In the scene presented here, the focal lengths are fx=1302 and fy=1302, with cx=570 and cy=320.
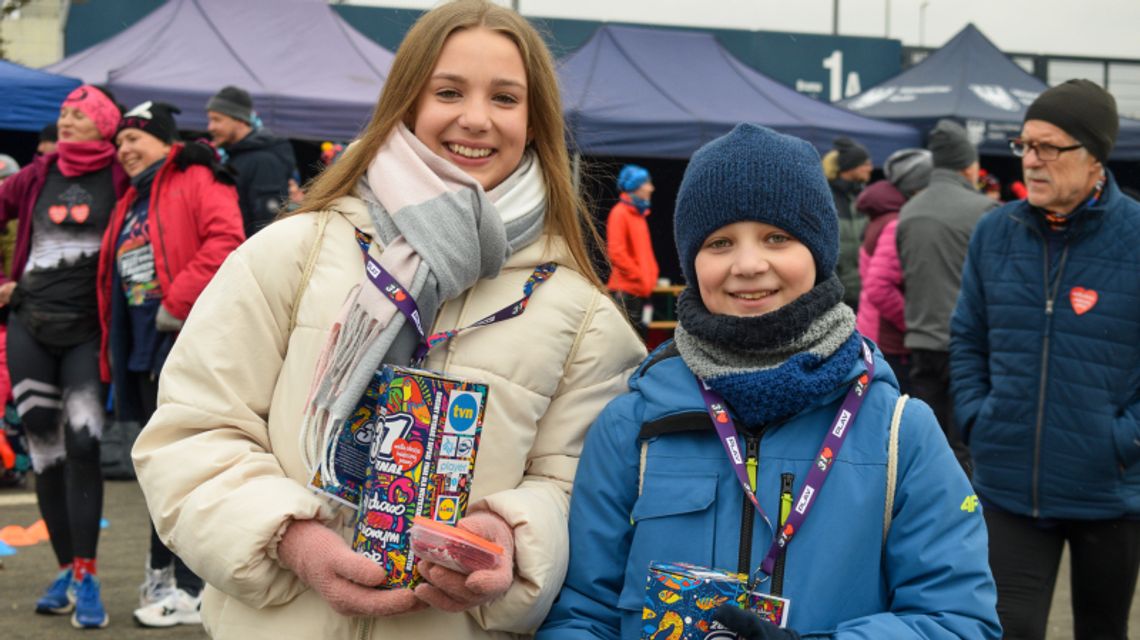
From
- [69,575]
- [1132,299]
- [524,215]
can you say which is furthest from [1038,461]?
[69,575]

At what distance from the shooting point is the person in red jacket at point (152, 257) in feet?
17.6

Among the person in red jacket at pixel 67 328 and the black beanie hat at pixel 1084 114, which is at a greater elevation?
the black beanie hat at pixel 1084 114

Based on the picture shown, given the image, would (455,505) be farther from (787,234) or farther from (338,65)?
(338,65)

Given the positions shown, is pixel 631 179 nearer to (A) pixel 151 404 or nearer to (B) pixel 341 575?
(A) pixel 151 404

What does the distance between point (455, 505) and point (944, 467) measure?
81 centimetres

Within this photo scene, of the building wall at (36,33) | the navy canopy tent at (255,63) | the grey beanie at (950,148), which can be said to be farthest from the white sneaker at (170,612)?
the building wall at (36,33)

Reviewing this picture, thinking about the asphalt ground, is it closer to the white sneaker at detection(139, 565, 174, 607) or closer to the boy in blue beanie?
the white sneaker at detection(139, 565, 174, 607)

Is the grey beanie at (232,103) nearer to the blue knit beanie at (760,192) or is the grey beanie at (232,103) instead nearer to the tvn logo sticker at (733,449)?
the blue knit beanie at (760,192)

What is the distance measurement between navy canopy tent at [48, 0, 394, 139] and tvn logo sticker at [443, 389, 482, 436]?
918 centimetres

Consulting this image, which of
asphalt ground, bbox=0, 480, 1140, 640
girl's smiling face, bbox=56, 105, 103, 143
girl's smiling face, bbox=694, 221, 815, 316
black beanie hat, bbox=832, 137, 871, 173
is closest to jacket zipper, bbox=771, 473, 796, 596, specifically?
girl's smiling face, bbox=694, 221, 815, 316

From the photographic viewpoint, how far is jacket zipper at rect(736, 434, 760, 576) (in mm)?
2154

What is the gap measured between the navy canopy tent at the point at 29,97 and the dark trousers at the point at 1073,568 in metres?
8.89

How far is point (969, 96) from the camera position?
14.6 meters

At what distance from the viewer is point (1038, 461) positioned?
392 centimetres
